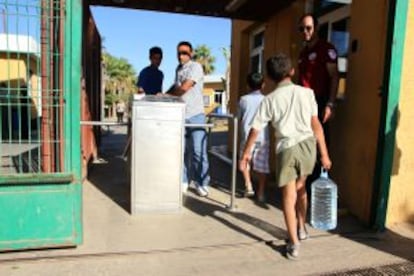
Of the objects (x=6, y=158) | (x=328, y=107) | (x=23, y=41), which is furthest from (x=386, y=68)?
(x=6, y=158)

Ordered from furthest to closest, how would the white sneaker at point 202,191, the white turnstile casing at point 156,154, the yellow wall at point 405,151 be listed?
the white sneaker at point 202,191 → the white turnstile casing at point 156,154 → the yellow wall at point 405,151

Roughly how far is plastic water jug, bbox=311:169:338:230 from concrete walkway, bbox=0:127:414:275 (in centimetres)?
11

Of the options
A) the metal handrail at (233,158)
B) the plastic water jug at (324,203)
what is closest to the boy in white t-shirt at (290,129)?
the plastic water jug at (324,203)

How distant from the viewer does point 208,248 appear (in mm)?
3762

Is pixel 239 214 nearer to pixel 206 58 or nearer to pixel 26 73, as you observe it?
pixel 26 73

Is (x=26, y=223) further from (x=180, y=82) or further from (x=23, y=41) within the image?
(x=180, y=82)

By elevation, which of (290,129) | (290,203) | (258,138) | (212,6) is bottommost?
(290,203)

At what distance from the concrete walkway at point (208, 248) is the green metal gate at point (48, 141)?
238 millimetres

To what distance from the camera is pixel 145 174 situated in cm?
461

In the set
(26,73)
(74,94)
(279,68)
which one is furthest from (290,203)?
(26,73)

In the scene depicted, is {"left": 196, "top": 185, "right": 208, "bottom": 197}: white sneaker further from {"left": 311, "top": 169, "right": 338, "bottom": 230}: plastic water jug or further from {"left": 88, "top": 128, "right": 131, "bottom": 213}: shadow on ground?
{"left": 311, "top": 169, "right": 338, "bottom": 230}: plastic water jug

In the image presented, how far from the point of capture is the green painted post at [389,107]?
4.05m

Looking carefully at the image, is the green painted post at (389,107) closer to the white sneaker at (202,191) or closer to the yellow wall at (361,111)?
the yellow wall at (361,111)

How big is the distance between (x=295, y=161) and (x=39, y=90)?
2.27 m
